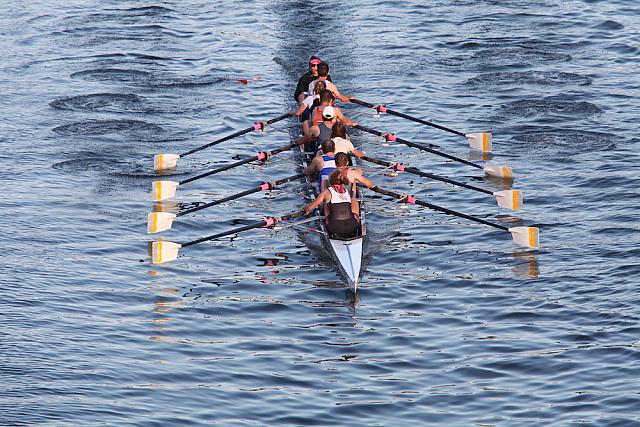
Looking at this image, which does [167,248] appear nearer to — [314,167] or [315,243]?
[315,243]

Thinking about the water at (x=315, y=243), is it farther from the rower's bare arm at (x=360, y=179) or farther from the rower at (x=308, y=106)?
the rower at (x=308, y=106)

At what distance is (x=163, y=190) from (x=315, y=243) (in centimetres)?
442

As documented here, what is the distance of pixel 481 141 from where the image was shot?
3100 cm

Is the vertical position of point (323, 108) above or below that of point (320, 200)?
above

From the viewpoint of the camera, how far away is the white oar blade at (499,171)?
94.8ft

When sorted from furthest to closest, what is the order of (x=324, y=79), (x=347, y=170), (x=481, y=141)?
(x=324, y=79) < (x=481, y=141) < (x=347, y=170)

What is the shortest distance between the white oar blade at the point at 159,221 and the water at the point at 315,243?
0.40 meters

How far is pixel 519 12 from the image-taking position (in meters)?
45.0

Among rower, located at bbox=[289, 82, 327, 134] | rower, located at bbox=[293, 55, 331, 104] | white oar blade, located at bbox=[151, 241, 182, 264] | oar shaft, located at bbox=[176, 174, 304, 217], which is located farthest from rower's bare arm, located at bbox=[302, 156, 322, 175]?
rower, located at bbox=[293, 55, 331, 104]

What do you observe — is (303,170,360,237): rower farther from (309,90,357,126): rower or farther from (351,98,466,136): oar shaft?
(351,98,466,136): oar shaft

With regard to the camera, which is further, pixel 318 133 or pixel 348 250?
pixel 318 133

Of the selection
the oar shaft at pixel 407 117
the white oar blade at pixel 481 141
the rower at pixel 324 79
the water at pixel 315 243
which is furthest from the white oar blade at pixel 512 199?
the rower at pixel 324 79

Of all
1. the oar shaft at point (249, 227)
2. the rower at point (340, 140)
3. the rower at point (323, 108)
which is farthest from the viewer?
the rower at point (323, 108)

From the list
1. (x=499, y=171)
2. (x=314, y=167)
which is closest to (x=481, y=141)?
(x=499, y=171)
